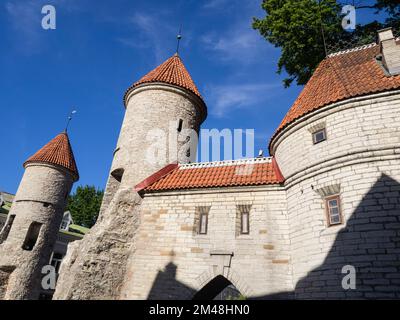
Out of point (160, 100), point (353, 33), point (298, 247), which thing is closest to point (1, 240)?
point (160, 100)

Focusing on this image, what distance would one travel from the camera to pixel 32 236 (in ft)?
62.8

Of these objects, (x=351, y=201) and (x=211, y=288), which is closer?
(x=351, y=201)

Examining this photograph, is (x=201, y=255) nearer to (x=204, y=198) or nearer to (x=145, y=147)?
(x=204, y=198)

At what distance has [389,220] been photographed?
7.55 metres

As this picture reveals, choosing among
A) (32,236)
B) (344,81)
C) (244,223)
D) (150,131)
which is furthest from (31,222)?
(344,81)

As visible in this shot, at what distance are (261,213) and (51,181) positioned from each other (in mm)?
15556

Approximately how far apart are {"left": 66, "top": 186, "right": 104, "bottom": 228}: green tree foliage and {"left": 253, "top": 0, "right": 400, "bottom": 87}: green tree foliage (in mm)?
34456

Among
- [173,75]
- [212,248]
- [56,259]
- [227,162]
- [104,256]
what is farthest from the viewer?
[56,259]

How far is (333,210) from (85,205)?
40.0 m

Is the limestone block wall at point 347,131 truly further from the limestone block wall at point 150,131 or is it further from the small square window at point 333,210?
the limestone block wall at point 150,131

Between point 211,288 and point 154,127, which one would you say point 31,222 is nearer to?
point 154,127

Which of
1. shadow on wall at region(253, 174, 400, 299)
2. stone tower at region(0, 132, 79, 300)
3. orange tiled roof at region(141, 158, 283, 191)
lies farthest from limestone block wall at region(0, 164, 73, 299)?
shadow on wall at region(253, 174, 400, 299)

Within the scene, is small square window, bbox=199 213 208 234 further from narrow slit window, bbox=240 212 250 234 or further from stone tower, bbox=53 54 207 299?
stone tower, bbox=53 54 207 299

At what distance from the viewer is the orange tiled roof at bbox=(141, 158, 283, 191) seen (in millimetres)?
11445
